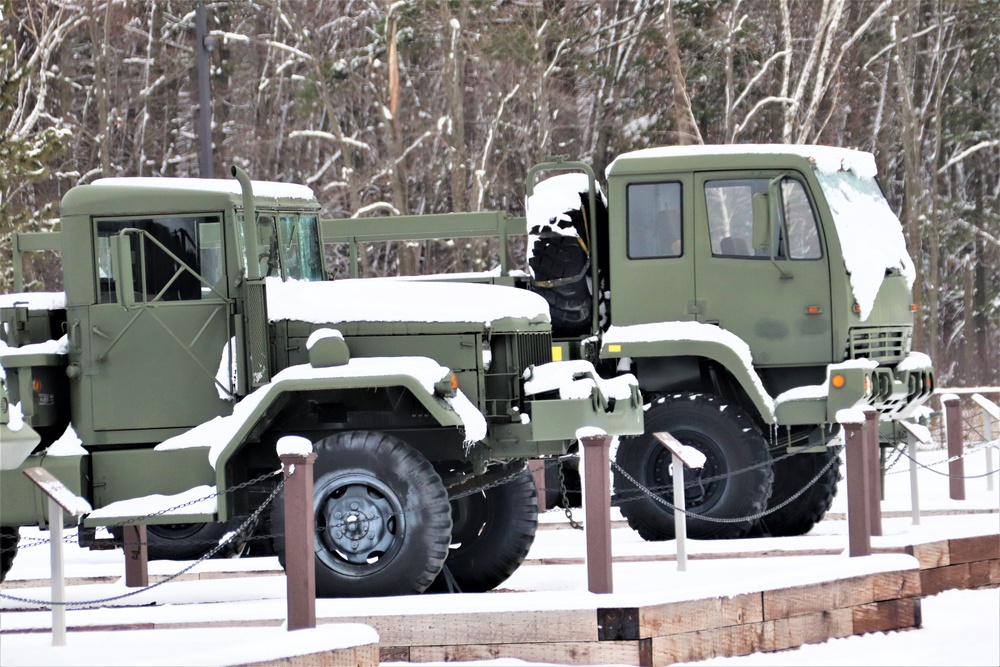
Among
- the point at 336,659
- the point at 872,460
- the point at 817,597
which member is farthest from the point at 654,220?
the point at 336,659

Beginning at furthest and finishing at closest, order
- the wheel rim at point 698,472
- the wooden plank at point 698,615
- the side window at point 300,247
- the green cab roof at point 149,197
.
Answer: the wheel rim at point 698,472, the side window at point 300,247, the green cab roof at point 149,197, the wooden plank at point 698,615

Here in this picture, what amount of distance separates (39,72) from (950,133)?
18.9 m

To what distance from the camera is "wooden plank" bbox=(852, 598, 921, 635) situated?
976cm

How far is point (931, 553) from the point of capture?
36.4ft

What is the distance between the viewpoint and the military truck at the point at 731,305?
12.5 m

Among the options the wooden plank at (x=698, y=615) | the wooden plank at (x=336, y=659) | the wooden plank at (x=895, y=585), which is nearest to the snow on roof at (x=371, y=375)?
the wooden plank at (x=698, y=615)

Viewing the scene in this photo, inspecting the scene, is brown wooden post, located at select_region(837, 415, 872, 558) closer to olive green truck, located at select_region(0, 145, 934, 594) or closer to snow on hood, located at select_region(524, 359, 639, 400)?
olive green truck, located at select_region(0, 145, 934, 594)

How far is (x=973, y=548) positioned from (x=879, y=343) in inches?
83.8

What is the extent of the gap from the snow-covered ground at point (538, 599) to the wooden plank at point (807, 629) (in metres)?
0.08

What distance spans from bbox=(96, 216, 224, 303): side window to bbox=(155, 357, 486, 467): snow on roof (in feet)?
2.68

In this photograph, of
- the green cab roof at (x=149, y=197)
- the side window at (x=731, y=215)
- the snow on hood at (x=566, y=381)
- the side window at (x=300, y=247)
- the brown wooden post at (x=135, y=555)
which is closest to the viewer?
the snow on hood at (x=566, y=381)

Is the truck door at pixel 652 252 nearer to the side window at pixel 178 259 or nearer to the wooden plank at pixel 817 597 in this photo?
the wooden plank at pixel 817 597

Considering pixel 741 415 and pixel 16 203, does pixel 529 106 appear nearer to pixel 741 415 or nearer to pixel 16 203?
pixel 16 203

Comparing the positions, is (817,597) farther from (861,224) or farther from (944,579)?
(861,224)
